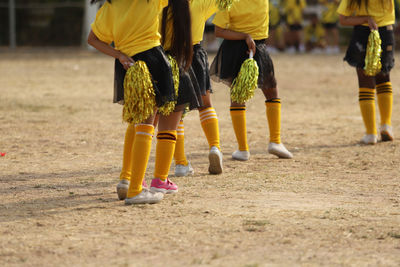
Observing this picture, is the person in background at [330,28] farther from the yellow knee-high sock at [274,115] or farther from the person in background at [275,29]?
the yellow knee-high sock at [274,115]

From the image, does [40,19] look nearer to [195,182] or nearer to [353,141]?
[353,141]

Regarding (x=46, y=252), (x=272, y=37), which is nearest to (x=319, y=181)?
(x=46, y=252)

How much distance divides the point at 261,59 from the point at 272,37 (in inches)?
632

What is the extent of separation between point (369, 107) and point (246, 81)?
78.3 inches

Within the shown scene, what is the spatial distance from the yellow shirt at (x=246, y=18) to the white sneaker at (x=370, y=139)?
189cm

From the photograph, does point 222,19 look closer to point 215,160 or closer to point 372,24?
point 215,160

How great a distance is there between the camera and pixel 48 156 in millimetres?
7305

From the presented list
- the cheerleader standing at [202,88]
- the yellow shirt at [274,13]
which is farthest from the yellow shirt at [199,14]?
the yellow shirt at [274,13]

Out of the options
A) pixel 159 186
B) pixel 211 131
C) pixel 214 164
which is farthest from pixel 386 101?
pixel 159 186

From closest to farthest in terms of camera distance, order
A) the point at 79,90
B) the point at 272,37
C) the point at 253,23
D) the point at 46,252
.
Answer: the point at 46,252 < the point at 253,23 < the point at 79,90 < the point at 272,37

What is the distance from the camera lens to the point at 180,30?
206 inches

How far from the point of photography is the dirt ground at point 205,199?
13.5ft

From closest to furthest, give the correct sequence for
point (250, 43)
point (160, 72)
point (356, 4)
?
1. point (160, 72)
2. point (250, 43)
3. point (356, 4)

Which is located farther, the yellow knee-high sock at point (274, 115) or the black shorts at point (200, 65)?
the yellow knee-high sock at point (274, 115)
